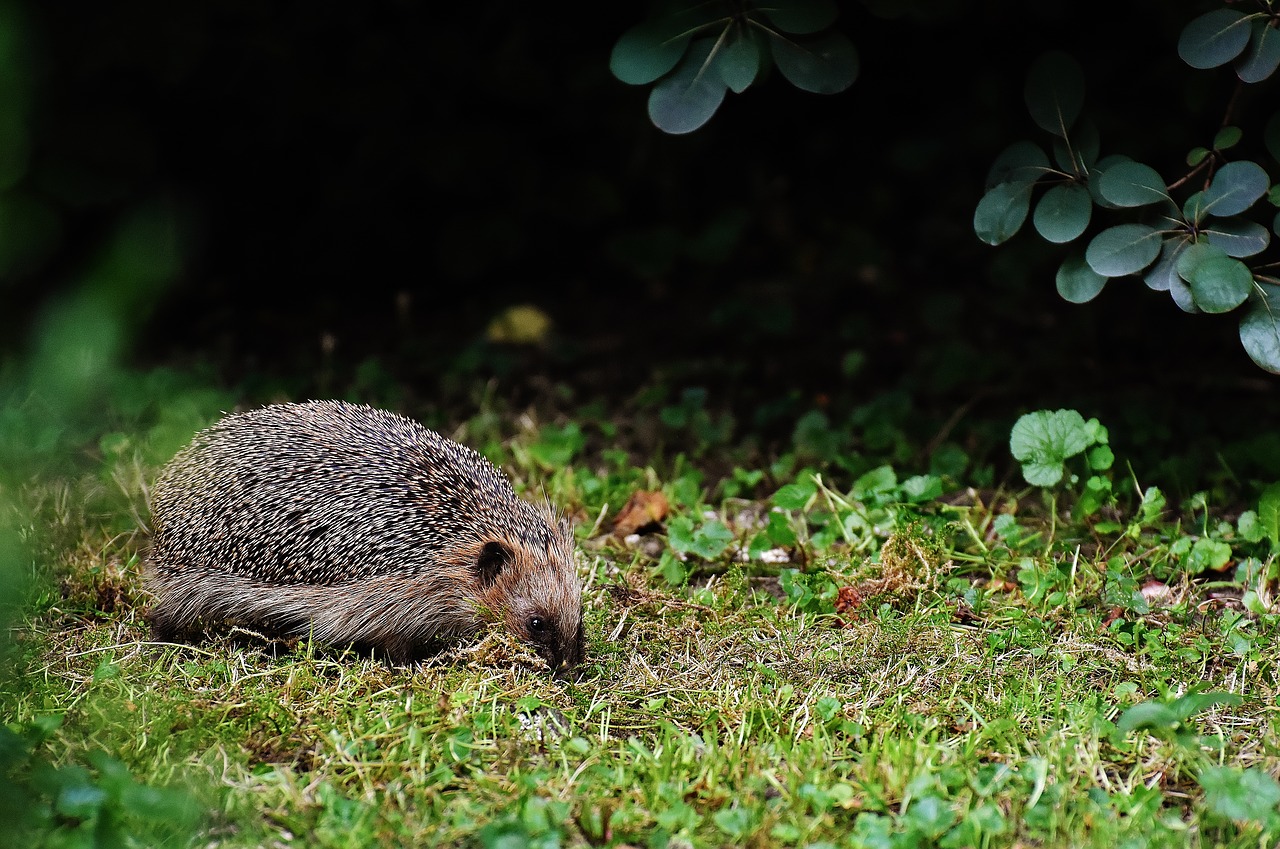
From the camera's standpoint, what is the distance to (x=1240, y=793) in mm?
2613

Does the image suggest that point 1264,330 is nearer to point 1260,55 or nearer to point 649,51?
point 1260,55

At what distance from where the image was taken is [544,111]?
6793mm

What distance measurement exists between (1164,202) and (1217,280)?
1.27 feet

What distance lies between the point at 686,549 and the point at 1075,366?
2.59 metres

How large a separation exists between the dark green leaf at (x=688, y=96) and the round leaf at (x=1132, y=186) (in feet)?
4.11

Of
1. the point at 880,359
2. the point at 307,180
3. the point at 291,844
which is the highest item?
the point at 307,180

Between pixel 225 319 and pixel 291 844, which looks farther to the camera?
pixel 225 319

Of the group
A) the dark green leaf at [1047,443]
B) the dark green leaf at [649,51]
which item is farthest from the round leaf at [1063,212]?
the dark green leaf at [649,51]

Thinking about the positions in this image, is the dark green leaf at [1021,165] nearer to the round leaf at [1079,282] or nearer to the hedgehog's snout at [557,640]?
the round leaf at [1079,282]

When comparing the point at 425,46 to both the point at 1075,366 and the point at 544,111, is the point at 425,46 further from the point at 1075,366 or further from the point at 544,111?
the point at 1075,366

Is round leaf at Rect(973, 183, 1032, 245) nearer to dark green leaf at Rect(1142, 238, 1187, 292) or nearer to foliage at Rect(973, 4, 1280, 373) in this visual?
foliage at Rect(973, 4, 1280, 373)

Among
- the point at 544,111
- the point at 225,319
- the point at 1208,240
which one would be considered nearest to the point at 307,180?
the point at 225,319

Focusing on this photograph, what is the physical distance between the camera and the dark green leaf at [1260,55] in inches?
137

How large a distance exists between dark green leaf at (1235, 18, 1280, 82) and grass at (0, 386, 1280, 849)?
150cm
